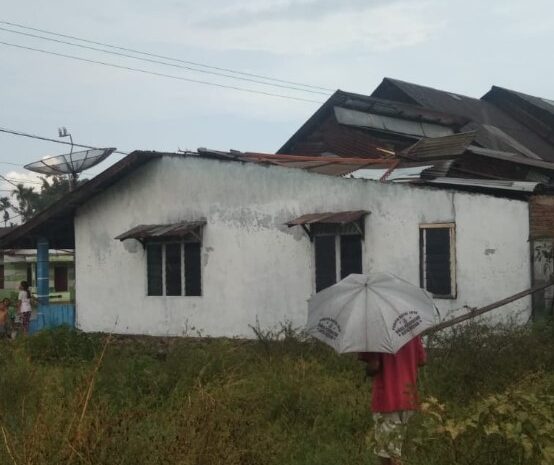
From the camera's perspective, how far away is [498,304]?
29.3 feet

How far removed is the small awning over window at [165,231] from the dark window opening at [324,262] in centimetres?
250

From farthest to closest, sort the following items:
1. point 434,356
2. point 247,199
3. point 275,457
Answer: point 247,199, point 434,356, point 275,457

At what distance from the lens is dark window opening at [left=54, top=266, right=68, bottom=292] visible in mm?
32125

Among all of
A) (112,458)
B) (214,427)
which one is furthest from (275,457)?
(112,458)

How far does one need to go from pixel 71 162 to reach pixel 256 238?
788 centimetres

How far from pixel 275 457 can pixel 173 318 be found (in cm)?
831

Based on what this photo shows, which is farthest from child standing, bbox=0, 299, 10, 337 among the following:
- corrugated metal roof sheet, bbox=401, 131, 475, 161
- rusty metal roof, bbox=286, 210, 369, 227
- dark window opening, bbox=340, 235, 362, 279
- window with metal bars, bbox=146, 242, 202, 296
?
corrugated metal roof sheet, bbox=401, 131, 475, 161

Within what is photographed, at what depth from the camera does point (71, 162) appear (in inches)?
714

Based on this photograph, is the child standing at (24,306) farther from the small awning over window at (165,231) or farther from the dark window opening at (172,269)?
the dark window opening at (172,269)

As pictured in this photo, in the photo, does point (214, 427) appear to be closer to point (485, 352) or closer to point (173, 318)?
point (485, 352)

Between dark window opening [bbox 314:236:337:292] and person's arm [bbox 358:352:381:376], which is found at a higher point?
dark window opening [bbox 314:236:337:292]

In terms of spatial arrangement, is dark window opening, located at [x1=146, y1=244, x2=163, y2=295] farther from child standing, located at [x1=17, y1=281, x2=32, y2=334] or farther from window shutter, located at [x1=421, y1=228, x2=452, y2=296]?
window shutter, located at [x1=421, y1=228, x2=452, y2=296]

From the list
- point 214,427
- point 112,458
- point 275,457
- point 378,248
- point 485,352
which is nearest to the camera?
point 112,458

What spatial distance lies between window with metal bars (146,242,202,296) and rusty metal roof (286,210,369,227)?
2.66 m
